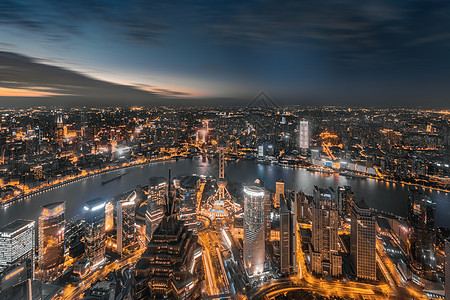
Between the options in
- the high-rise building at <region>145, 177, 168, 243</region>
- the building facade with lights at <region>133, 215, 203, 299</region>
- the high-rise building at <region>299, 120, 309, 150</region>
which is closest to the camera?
the building facade with lights at <region>133, 215, 203, 299</region>

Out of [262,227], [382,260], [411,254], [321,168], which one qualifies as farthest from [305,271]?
[321,168]

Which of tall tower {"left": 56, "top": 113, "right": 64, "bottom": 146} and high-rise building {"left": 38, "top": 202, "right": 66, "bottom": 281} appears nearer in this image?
high-rise building {"left": 38, "top": 202, "right": 66, "bottom": 281}

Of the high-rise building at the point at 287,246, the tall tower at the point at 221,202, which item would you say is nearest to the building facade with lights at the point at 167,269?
the high-rise building at the point at 287,246

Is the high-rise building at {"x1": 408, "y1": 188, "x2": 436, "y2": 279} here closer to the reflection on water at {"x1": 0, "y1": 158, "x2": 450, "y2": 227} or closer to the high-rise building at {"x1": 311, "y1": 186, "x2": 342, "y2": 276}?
the high-rise building at {"x1": 311, "y1": 186, "x2": 342, "y2": 276}

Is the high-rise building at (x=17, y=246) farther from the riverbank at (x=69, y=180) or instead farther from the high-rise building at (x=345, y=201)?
the high-rise building at (x=345, y=201)

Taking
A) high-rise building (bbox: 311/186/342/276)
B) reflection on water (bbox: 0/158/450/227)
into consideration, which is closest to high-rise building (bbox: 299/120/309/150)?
reflection on water (bbox: 0/158/450/227)

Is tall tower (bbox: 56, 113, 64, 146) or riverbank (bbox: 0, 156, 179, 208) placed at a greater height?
tall tower (bbox: 56, 113, 64, 146)
